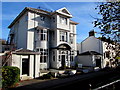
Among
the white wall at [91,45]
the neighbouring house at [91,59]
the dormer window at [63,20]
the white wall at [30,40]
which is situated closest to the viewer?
the white wall at [30,40]

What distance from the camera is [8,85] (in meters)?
9.45

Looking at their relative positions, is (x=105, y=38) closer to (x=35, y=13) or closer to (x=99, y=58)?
(x=35, y=13)

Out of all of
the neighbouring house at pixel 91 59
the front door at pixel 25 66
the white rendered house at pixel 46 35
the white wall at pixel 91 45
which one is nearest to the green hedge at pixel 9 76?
the front door at pixel 25 66

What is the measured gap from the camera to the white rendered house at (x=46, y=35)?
61.6 feet

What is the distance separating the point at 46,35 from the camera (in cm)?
1970

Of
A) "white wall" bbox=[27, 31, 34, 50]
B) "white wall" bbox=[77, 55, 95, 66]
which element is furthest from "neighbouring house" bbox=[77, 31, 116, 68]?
"white wall" bbox=[27, 31, 34, 50]

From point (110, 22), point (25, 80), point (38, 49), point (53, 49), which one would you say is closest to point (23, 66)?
point (25, 80)

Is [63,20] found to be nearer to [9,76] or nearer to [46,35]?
[46,35]

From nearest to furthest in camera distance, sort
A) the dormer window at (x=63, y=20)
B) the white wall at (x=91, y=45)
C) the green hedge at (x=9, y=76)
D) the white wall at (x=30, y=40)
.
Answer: the green hedge at (x=9, y=76)
the white wall at (x=30, y=40)
the dormer window at (x=63, y=20)
the white wall at (x=91, y=45)

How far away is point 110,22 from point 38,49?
16.2m

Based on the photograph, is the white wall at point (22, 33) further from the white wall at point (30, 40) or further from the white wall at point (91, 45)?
the white wall at point (91, 45)

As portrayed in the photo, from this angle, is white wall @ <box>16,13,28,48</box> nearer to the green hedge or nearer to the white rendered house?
the white rendered house

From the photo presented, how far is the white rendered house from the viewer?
18766mm

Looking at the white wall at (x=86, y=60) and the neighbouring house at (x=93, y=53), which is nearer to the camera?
the white wall at (x=86, y=60)
